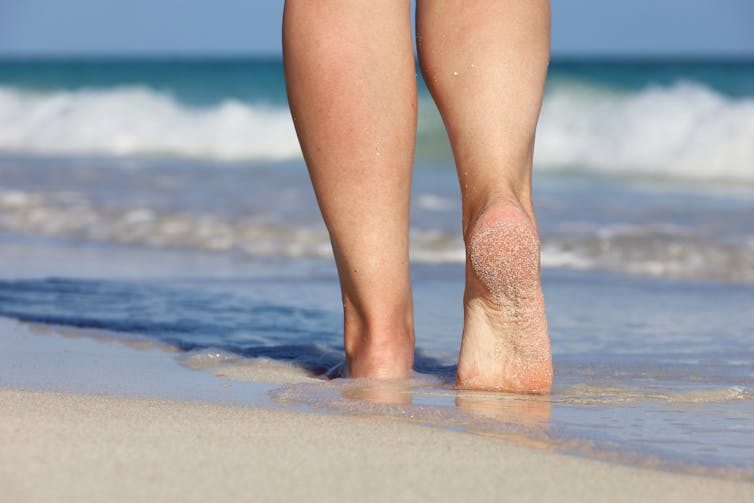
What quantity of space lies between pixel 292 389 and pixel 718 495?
587 millimetres

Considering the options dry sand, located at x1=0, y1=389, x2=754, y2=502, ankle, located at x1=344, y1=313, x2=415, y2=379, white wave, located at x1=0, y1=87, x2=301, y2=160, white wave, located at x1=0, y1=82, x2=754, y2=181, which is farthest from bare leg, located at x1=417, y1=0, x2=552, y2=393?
white wave, located at x1=0, y1=87, x2=301, y2=160

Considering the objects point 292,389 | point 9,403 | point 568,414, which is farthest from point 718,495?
point 9,403

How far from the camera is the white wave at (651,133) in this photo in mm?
8258

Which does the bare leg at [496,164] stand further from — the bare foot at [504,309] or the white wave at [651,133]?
the white wave at [651,133]

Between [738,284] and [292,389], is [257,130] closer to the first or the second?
[738,284]

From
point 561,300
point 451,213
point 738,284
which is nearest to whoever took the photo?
point 561,300

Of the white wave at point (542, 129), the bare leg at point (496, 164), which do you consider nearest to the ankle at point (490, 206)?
the bare leg at point (496, 164)

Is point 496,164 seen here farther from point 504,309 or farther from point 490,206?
point 504,309

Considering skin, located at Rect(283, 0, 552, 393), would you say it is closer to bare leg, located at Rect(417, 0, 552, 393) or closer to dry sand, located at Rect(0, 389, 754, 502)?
bare leg, located at Rect(417, 0, 552, 393)

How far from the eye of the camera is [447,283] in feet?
9.20

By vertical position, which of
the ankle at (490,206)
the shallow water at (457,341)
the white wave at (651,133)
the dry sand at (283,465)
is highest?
the white wave at (651,133)

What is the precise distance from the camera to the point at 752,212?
472 centimetres

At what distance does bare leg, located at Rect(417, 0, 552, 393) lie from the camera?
134 cm

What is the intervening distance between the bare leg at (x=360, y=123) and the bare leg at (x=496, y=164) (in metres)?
0.06
